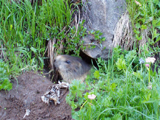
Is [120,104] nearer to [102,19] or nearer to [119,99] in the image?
[119,99]

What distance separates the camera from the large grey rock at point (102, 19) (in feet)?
9.81

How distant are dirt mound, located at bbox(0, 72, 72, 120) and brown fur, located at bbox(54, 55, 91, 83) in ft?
1.41

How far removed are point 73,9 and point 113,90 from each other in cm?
183

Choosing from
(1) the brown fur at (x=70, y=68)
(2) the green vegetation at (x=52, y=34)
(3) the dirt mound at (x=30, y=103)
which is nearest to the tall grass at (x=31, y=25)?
(2) the green vegetation at (x=52, y=34)

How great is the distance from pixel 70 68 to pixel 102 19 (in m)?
0.91

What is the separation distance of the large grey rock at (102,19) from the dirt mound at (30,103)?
0.94 m

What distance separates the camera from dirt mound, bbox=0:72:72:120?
2096 millimetres

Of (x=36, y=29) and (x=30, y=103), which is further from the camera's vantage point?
(x=36, y=29)

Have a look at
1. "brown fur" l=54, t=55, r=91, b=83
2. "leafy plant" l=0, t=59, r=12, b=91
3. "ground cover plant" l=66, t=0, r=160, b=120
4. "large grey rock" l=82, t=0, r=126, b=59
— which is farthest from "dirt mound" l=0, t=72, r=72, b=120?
"large grey rock" l=82, t=0, r=126, b=59

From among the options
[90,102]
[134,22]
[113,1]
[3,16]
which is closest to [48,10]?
[3,16]

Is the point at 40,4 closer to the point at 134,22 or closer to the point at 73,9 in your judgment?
the point at 73,9

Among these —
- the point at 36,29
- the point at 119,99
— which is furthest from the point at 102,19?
the point at 119,99

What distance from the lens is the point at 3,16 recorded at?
3.22m

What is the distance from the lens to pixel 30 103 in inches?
90.4
